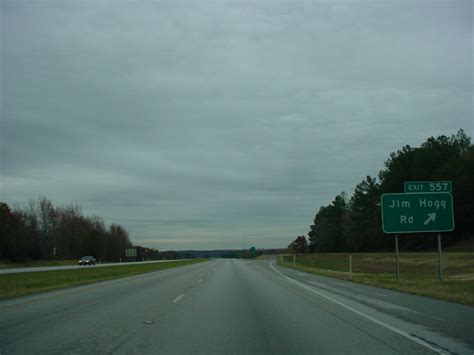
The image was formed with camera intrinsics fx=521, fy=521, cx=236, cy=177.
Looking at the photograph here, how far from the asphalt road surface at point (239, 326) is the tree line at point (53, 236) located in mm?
78754

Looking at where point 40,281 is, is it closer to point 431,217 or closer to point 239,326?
point 431,217

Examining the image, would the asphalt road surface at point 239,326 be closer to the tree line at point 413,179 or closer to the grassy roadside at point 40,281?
the grassy roadside at point 40,281

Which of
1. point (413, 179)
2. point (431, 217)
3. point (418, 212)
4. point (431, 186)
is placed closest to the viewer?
point (431, 217)

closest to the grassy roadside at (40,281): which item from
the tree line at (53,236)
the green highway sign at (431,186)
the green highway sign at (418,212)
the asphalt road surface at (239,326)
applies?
the asphalt road surface at (239,326)

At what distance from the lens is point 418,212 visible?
28.0 m

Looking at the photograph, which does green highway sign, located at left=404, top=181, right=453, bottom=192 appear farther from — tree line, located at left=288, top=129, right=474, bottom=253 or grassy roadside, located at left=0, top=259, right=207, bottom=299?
tree line, located at left=288, top=129, right=474, bottom=253

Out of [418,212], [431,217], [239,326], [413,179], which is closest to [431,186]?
[418,212]

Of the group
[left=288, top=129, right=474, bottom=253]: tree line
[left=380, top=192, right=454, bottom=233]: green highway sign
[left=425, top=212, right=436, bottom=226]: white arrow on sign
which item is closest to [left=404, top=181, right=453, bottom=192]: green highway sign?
[left=380, top=192, right=454, bottom=233]: green highway sign

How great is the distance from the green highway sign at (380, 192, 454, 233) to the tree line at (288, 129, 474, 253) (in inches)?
2665

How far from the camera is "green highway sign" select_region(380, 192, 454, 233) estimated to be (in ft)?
89.9

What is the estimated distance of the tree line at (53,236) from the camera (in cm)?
9031

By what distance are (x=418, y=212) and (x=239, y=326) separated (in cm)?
1875

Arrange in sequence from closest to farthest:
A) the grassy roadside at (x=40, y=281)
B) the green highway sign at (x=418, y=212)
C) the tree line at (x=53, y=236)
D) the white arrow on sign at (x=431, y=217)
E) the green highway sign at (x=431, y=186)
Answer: the grassy roadside at (x=40, y=281)
the green highway sign at (x=418, y=212)
the white arrow on sign at (x=431, y=217)
the green highway sign at (x=431, y=186)
the tree line at (x=53, y=236)

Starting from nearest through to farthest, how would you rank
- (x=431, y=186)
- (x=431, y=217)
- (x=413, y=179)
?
Answer: (x=431, y=217) < (x=431, y=186) < (x=413, y=179)
